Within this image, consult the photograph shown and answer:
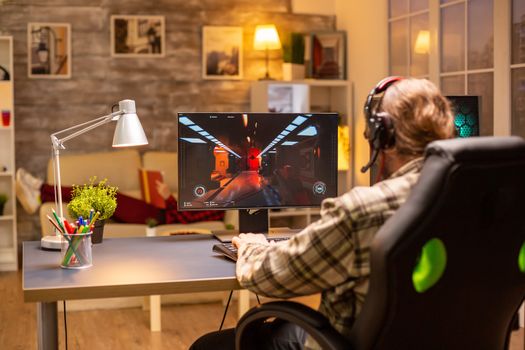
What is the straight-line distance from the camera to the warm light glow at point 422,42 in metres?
5.66

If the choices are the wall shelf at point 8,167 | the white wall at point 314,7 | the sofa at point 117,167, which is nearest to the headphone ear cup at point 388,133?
the sofa at point 117,167

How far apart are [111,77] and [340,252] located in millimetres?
5190

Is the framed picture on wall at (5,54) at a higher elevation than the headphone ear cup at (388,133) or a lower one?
higher

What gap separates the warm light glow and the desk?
11.1ft

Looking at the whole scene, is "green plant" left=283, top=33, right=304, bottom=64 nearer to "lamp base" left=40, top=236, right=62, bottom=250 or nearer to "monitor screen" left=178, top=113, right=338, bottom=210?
"monitor screen" left=178, top=113, right=338, bottom=210

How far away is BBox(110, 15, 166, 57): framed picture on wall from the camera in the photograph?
667 centimetres

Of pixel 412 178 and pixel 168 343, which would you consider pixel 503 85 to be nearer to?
pixel 168 343

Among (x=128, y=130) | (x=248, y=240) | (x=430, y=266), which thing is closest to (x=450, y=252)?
(x=430, y=266)

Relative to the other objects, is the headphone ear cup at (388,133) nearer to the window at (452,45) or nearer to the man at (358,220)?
the man at (358,220)

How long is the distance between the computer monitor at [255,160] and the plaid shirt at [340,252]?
39.0 inches

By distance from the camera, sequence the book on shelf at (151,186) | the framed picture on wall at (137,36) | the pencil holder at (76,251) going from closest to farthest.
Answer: the pencil holder at (76,251) < the book on shelf at (151,186) < the framed picture on wall at (137,36)

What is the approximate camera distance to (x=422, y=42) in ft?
18.8

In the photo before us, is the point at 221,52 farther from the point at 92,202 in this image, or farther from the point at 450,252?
the point at 450,252

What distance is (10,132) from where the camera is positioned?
631 centimetres
